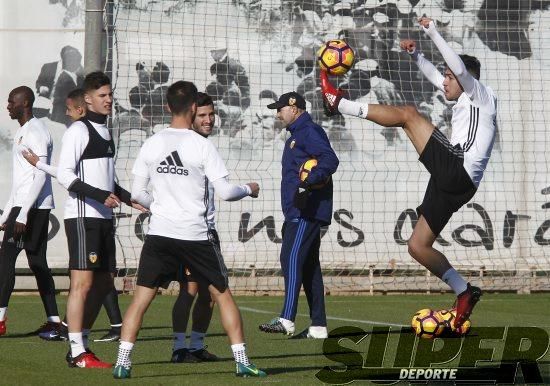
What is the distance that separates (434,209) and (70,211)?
2855 mm

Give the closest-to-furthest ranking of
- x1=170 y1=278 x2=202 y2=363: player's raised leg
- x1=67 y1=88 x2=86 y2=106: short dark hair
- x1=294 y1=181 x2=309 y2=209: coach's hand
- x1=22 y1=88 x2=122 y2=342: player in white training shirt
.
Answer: x1=170 y1=278 x2=202 y2=363: player's raised leg < x1=67 y1=88 x2=86 y2=106: short dark hair < x1=22 y1=88 x2=122 y2=342: player in white training shirt < x1=294 y1=181 x2=309 y2=209: coach's hand

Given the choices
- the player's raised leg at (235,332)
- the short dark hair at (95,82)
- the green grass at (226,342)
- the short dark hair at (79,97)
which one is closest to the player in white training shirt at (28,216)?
the green grass at (226,342)

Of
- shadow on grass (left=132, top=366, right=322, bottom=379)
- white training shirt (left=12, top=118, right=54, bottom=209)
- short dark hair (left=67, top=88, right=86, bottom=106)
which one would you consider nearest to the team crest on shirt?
shadow on grass (left=132, top=366, right=322, bottom=379)

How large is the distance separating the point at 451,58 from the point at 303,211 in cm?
273

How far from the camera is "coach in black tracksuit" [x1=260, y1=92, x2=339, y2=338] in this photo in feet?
37.9

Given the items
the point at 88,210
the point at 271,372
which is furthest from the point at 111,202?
the point at 271,372

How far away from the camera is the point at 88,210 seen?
31.4 feet

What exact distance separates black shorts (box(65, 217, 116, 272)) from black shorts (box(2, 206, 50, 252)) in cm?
219

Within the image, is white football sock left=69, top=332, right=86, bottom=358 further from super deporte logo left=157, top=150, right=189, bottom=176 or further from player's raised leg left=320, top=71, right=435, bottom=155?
player's raised leg left=320, top=71, right=435, bottom=155

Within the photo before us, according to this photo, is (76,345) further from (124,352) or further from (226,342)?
(226,342)

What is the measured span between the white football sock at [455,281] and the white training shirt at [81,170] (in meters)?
2.72

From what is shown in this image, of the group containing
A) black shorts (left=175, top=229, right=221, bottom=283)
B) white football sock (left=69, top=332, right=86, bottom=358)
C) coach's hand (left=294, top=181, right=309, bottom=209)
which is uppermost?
coach's hand (left=294, top=181, right=309, bottom=209)

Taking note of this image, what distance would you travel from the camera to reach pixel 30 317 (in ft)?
44.4

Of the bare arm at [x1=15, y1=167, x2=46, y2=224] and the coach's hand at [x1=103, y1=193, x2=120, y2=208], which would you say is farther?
the bare arm at [x1=15, y1=167, x2=46, y2=224]
